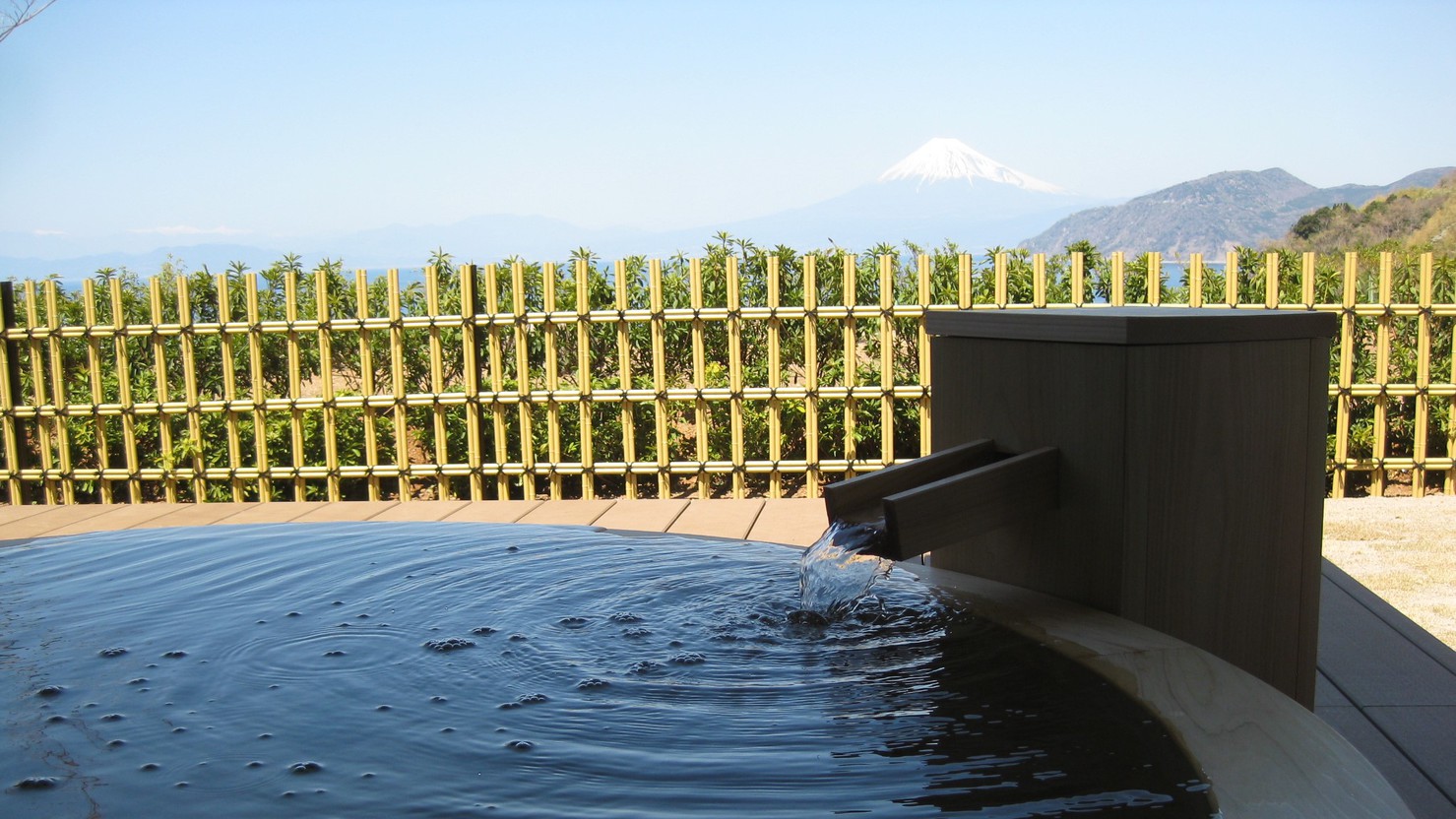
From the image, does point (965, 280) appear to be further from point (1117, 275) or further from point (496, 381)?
point (496, 381)

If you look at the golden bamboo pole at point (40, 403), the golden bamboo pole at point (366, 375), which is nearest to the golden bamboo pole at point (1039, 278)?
the golden bamboo pole at point (366, 375)

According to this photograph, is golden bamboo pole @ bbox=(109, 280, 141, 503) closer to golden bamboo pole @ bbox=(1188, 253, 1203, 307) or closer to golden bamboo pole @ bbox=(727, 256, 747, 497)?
golden bamboo pole @ bbox=(727, 256, 747, 497)

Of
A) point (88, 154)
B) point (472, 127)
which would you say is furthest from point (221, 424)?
point (88, 154)

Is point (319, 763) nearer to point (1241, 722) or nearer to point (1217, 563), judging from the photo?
point (1241, 722)

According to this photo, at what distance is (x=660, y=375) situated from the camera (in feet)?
16.9

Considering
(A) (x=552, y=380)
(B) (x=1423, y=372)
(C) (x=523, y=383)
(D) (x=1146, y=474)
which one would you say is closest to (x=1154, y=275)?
(B) (x=1423, y=372)

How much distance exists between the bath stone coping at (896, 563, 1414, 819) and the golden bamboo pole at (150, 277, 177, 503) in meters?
5.19

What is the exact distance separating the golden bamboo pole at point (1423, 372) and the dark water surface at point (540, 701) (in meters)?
4.82

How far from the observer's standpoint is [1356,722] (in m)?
2.11

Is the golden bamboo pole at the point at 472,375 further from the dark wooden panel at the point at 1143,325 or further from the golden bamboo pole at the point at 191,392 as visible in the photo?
the dark wooden panel at the point at 1143,325

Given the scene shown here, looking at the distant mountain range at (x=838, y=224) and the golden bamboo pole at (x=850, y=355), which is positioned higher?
the distant mountain range at (x=838, y=224)

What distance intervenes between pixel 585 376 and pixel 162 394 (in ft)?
7.19

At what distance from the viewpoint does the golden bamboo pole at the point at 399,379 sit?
16.9 feet

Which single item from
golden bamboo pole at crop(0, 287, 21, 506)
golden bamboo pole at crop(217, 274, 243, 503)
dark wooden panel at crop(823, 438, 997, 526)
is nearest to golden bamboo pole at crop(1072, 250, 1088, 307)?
dark wooden panel at crop(823, 438, 997, 526)
